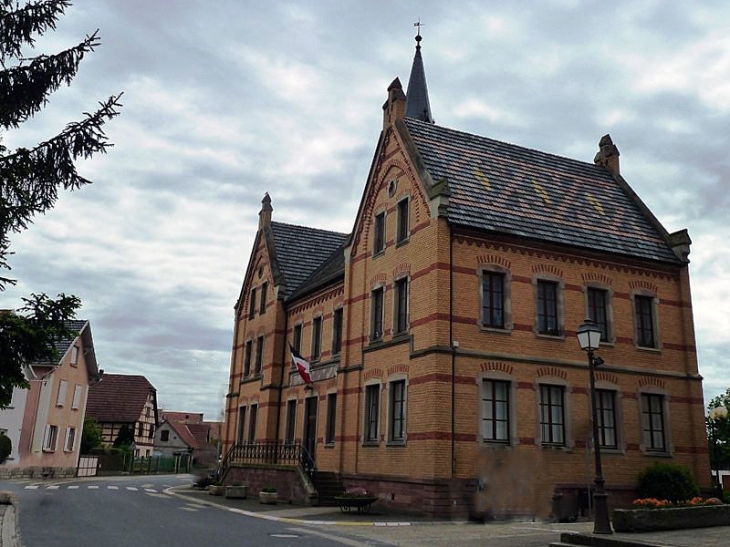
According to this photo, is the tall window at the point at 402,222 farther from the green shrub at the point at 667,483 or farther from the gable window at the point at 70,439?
the gable window at the point at 70,439

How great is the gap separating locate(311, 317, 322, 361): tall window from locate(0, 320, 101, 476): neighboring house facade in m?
18.5

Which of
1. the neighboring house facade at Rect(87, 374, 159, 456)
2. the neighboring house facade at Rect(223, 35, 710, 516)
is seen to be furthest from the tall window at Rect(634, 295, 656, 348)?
the neighboring house facade at Rect(87, 374, 159, 456)

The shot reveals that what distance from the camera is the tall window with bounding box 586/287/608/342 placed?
78.2ft

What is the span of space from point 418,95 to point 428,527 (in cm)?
2917

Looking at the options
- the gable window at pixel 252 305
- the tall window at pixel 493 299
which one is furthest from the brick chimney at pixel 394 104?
the gable window at pixel 252 305

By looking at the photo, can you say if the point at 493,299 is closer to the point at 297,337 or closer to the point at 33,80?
the point at 297,337

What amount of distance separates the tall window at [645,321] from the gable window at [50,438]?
37.0 meters

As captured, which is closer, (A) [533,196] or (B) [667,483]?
(B) [667,483]

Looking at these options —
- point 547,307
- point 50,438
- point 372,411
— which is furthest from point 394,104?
point 50,438

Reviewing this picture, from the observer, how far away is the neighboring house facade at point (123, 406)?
6731 centimetres

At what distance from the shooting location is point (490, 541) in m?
14.7

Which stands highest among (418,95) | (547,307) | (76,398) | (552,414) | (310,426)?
(418,95)

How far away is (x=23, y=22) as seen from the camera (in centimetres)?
1384

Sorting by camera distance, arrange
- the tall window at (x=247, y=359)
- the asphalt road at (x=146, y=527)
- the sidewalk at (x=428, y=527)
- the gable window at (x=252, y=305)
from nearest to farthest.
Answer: the sidewalk at (x=428, y=527), the asphalt road at (x=146, y=527), the tall window at (x=247, y=359), the gable window at (x=252, y=305)
